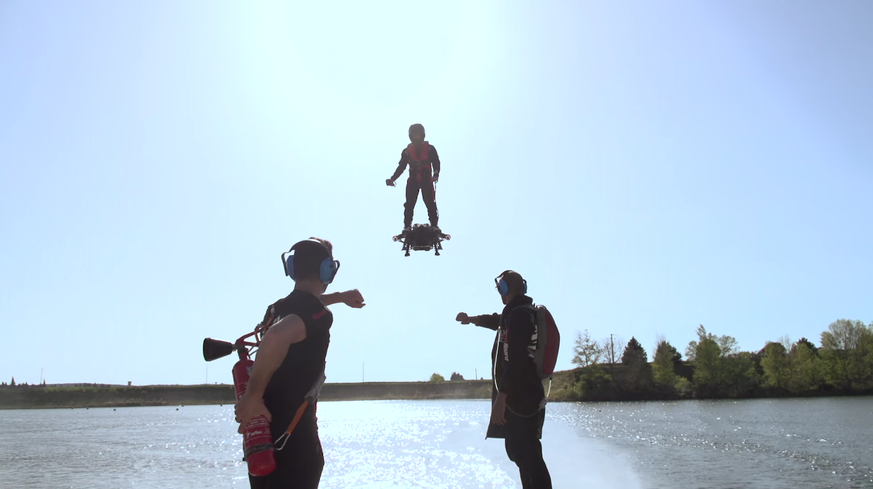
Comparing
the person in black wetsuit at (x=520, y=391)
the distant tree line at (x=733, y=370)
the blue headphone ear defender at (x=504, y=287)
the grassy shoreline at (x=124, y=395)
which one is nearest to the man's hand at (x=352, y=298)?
the person in black wetsuit at (x=520, y=391)

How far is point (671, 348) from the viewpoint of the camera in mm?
132500

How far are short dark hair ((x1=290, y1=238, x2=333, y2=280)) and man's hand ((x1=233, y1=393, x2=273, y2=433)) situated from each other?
36.8 inches

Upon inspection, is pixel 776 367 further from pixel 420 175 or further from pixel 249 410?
pixel 249 410

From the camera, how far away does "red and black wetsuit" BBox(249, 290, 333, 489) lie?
3814 millimetres

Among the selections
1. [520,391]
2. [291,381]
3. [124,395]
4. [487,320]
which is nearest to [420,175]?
[487,320]

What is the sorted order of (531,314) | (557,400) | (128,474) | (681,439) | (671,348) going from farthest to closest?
(557,400), (671,348), (681,439), (128,474), (531,314)

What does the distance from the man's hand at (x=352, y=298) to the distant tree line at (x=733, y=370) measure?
416ft

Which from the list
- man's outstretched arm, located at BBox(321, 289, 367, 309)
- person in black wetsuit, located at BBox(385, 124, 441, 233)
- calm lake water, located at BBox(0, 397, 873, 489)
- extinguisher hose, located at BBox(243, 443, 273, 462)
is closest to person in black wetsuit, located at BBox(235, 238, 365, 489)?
extinguisher hose, located at BBox(243, 443, 273, 462)

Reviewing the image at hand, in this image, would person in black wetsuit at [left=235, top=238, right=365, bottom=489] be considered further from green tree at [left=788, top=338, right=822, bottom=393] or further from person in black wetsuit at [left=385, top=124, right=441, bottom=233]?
green tree at [left=788, top=338, right=822, bottom=393]

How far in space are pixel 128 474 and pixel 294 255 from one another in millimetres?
27651

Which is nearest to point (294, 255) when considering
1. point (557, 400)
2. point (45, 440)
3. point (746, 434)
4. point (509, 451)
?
point (509, 451)

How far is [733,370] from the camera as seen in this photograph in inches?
4695

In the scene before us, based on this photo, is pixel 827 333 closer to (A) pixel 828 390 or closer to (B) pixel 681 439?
(A) pixel 828 390

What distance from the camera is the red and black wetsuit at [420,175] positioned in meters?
9.72
